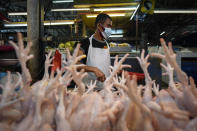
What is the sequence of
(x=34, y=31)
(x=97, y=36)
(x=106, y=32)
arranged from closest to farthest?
(x=106, y=32) → (x=97, y=36) → (x=34, y=31)

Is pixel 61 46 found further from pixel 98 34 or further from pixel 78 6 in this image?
pixel 78 6

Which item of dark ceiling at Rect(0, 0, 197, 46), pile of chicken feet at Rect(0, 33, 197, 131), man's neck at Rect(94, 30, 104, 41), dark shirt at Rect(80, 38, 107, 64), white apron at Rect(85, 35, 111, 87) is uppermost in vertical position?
dark ceiling at Rect(0, 0, 197, 46)

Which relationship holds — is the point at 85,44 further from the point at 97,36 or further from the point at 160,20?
the point at 160,20

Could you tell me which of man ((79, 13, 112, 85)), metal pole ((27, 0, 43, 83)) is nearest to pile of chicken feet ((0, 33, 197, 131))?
man ((79, 13, 112, 85))

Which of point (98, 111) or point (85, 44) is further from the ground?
point (85, 44)

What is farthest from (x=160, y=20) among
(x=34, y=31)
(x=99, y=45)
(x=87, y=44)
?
(x=34, y=31)

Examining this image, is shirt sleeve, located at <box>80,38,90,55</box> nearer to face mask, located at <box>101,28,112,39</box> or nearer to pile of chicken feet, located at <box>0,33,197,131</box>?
face mask, located at <box>101,28,112,39</box>

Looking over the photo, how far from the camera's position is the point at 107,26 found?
8.18ft

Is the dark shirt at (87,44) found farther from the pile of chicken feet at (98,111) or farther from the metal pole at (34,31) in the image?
the pile of chicken feet at (98,111)

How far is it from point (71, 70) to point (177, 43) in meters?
4.89

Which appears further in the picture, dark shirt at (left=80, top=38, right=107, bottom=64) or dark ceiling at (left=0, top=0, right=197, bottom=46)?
dark ceiling at (left=0, top=0, right=197, bottom=46)

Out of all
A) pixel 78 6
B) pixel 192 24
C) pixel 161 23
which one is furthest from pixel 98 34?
pixel 161 23

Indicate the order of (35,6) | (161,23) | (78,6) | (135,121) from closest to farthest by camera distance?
(135,121) → (35,6) → (78,6) → (161,23)

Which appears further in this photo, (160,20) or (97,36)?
(160,20)
